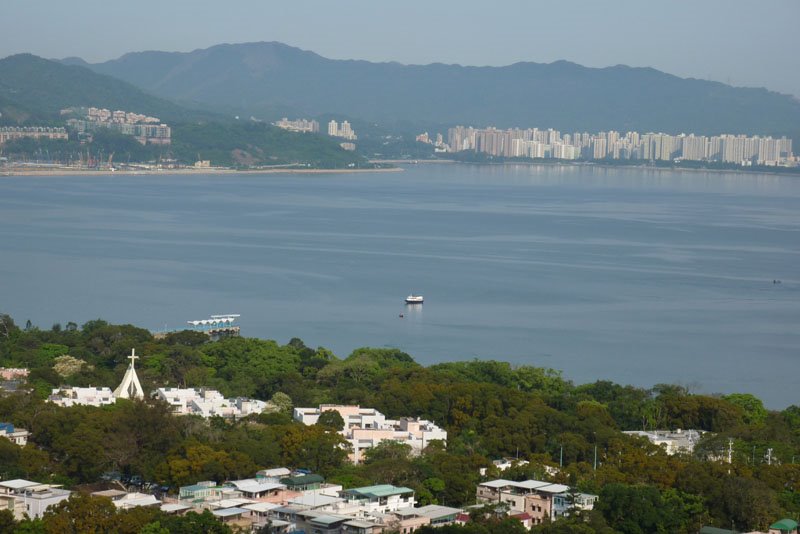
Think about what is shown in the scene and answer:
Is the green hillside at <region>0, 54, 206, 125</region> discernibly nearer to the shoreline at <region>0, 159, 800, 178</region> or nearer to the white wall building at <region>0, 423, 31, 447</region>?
the shoreline at <region>0, 159, 800, 178</region>

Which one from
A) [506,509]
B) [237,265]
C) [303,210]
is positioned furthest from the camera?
[303,210]

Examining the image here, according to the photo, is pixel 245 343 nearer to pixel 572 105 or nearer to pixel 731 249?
pixel 731 249

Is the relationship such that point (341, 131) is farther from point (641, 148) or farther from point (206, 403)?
point (206, 403)

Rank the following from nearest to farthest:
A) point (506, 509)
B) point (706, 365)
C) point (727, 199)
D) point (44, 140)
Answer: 1. point (506, 509)
2. point (706, 365)
3. point (727, 199)
4. point (44, 140)

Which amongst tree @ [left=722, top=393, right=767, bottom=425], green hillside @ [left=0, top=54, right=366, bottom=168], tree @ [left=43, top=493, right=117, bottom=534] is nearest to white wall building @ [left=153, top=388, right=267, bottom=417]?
tree @ [left=43, top=493, right=117, bottom=534]

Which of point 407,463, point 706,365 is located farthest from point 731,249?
point 407,463

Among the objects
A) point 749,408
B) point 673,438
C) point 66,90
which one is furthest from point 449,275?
point 66,90

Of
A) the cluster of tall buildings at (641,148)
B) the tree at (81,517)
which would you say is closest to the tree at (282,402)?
the tree at (81,517)
